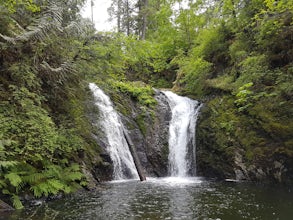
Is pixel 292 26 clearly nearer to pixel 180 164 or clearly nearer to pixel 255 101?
pixel 255 101

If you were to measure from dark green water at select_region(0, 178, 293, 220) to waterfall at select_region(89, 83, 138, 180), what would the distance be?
166 cm

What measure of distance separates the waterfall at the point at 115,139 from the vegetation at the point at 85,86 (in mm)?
860

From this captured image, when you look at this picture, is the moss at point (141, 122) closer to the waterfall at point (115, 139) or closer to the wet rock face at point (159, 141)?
the wet rock face at point (159, 141)

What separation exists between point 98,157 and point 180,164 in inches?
161

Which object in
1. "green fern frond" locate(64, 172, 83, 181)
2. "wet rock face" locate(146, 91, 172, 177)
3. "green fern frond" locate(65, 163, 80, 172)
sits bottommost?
"green fern frond" locate(64, 172, 83, 181)

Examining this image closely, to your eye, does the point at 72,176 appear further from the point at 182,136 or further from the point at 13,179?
the point at 182,136

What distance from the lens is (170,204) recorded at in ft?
23.5

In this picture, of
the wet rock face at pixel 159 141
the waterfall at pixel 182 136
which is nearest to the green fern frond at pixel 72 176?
the wet rock face at pixel 159 141

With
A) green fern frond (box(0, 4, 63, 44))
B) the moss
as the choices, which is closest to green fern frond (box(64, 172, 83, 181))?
green fern frond (box(0, 4, 63, 44))

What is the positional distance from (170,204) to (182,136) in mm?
6808

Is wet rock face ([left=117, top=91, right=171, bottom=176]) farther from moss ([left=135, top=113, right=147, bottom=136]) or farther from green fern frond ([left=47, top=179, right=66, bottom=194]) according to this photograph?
green fern frond ([left=47, top=179, right=66, bottom=194])

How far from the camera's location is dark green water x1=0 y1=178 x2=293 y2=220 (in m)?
6.14

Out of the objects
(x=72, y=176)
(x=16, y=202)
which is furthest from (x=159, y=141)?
(x=16, y=202)

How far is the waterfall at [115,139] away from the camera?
11297mm
